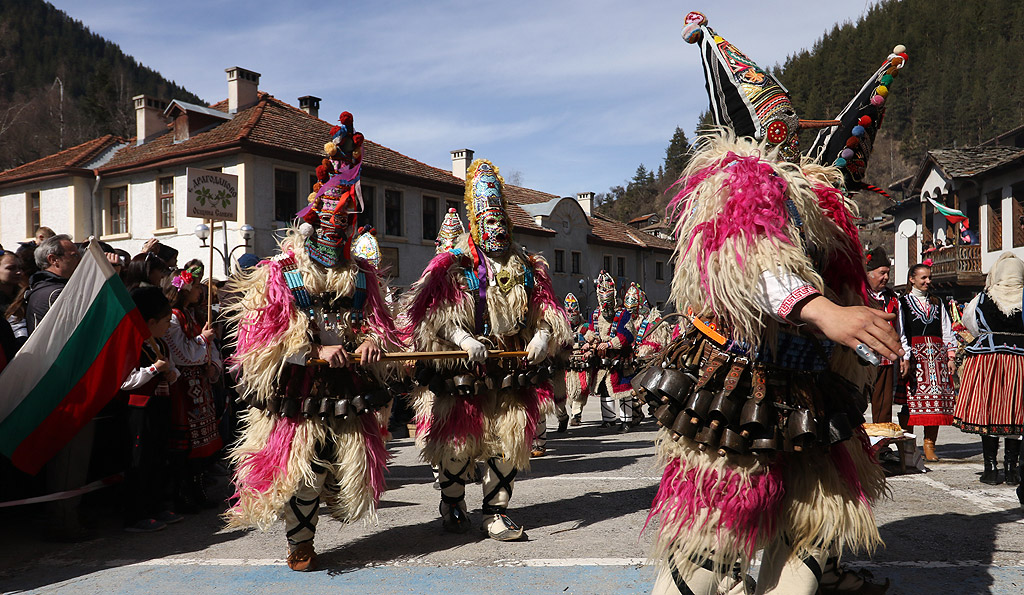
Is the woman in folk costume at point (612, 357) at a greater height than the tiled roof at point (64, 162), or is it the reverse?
the tiled roof at point (64, 162)

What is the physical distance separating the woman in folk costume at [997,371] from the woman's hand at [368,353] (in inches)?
207

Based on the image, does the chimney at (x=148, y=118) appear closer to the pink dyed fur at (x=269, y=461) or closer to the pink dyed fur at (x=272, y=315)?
the pink dyed fur at (x=272, y=315)

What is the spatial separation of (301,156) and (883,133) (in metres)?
69.1

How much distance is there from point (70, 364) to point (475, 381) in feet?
8.74

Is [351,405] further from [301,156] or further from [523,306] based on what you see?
[301,156]

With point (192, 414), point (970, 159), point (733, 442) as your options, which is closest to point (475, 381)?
point (733, 442)

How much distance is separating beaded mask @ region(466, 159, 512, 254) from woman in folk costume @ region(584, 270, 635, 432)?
6.43 metres

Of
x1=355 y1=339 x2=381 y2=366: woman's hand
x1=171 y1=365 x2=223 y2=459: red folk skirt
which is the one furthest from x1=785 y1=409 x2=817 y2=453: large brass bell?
x1=171 y1=365 x2=223 y2=459: red folk skirt

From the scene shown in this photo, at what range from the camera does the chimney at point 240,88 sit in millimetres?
24875

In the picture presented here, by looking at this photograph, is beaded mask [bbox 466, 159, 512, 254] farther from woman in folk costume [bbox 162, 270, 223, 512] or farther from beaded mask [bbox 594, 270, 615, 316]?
beaded mask [bbox 594, 270, 615, 316]

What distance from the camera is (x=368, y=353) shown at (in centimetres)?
418

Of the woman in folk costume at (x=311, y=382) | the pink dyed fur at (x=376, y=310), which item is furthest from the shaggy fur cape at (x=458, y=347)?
the woman in folk costume at (x=311, y=382)

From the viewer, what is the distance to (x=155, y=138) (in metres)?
26.4

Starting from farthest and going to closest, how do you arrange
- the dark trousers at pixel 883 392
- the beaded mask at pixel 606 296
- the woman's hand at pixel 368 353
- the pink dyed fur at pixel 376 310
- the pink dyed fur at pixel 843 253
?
the beaded mask at pixel 606 296, the dark trousers at pixel 883 392, the pink dyed fur at pixel 376 310, the woman's hand at pixel 368 353, the pink dyed fur at pixel 843 253
